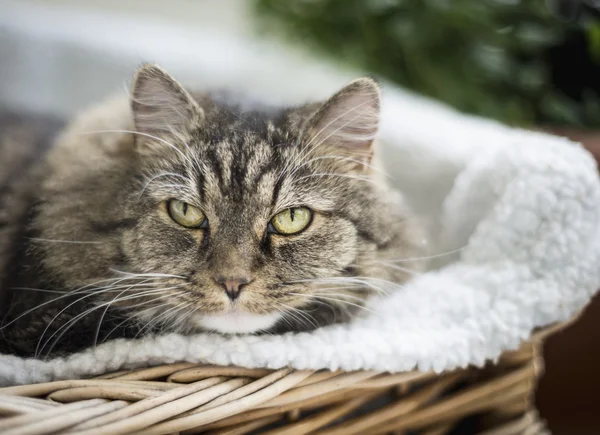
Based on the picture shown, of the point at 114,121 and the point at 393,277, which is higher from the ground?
the point at 114,121

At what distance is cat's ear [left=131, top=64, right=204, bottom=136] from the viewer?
0.89 m

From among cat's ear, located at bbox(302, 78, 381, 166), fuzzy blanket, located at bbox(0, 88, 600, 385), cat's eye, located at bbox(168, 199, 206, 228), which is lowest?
fuzzy blanket, located at bbox(0, 88, 600, 385)

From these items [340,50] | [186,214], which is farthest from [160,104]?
[340,50]

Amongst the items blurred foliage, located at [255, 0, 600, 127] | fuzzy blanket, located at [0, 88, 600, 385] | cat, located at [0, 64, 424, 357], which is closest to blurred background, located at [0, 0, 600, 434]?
blurred foliage, located at [255, 0, 600, 127]

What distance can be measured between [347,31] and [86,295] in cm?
139

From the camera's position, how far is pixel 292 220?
35.8 inches

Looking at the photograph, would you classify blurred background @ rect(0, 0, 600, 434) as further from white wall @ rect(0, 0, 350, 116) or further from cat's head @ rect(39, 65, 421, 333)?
cat's head @ rect(39, 65, 421, 333)

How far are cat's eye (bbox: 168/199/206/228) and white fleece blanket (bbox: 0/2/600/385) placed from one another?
0.16 metres

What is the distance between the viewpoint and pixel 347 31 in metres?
2.01

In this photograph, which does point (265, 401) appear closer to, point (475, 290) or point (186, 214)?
point (186, 214)

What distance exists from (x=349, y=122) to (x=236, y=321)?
0.35m

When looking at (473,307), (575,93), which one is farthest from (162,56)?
(575,93)

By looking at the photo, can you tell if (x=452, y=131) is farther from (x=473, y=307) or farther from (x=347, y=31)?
(x=347, y=31)

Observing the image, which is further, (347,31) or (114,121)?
(347,31)
